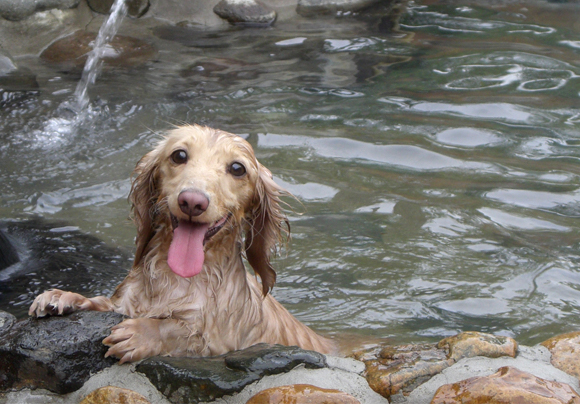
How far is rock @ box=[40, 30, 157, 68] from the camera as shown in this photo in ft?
29.8

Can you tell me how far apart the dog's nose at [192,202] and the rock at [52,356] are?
0.64 meters

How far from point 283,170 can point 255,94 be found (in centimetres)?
186

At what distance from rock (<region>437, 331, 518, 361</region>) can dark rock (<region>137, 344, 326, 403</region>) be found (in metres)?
0.56

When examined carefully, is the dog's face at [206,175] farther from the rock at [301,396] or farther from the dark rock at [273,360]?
the rock at [301,396]

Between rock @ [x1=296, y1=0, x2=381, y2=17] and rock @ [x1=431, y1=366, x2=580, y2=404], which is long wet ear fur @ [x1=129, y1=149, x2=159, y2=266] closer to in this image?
rock @ [x1=431, y1=366, x2=580, y2=404]

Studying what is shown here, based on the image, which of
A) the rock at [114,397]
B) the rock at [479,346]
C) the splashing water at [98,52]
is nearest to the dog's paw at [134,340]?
the rock at [114,397]

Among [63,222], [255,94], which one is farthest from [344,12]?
[63,222]

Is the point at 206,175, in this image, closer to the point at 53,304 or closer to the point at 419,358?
the point at 53,304

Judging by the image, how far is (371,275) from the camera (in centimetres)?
506

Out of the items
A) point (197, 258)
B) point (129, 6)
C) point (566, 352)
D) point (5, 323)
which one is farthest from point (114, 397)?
point (129, 6)

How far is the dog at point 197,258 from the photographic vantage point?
3.13 m

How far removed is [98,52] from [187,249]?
677cm

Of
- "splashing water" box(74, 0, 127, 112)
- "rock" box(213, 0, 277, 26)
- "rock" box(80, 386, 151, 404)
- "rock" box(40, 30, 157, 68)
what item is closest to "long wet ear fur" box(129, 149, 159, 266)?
"rock" box(80, 386, 151, 404)

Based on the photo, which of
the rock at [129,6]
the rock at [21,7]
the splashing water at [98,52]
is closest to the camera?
the splashing water at [98,52]
